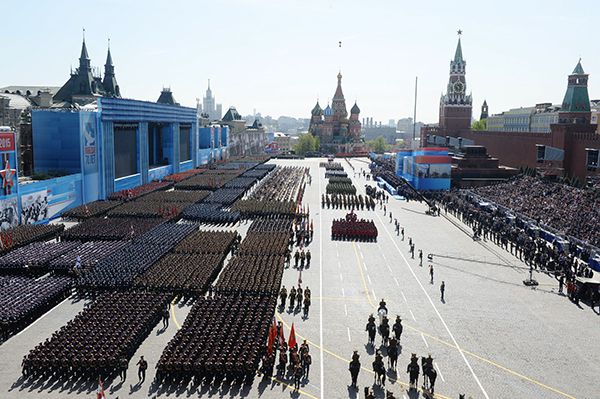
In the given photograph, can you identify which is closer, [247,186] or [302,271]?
[302,271]

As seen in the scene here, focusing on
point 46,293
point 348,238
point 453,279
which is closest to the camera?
point 46,293

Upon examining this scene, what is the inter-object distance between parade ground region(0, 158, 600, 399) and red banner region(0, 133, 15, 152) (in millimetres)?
17977

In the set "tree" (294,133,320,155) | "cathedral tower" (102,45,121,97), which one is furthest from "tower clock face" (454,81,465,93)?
"cathedral tower" (102,45,121,97)

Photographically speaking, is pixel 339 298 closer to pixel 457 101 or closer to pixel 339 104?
pixel 457 101

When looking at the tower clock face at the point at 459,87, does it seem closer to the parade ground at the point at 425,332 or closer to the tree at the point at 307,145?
the tree at the point at 307,145

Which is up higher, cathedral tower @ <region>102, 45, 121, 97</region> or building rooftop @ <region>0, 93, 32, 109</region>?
cathedral tower @ <region>102, 45, 121, 97</region>

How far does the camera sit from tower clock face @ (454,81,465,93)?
91.8 m

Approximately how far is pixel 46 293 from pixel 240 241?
14921 mm

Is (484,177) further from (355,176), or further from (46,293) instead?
(46,293)

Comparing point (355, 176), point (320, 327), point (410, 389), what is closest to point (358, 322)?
point (320, 327)

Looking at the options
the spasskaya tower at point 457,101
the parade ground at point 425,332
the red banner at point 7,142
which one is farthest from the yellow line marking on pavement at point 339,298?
the spasskaya tower at point 457,101

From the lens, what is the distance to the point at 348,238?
4000 centimetres

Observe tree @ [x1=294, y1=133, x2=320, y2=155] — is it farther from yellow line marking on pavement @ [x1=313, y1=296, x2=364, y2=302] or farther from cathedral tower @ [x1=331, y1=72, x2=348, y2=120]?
yellow line marking on pavement @ [x1=313, y1=296, x2=364, y2=302]

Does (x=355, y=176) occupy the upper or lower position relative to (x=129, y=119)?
lower
